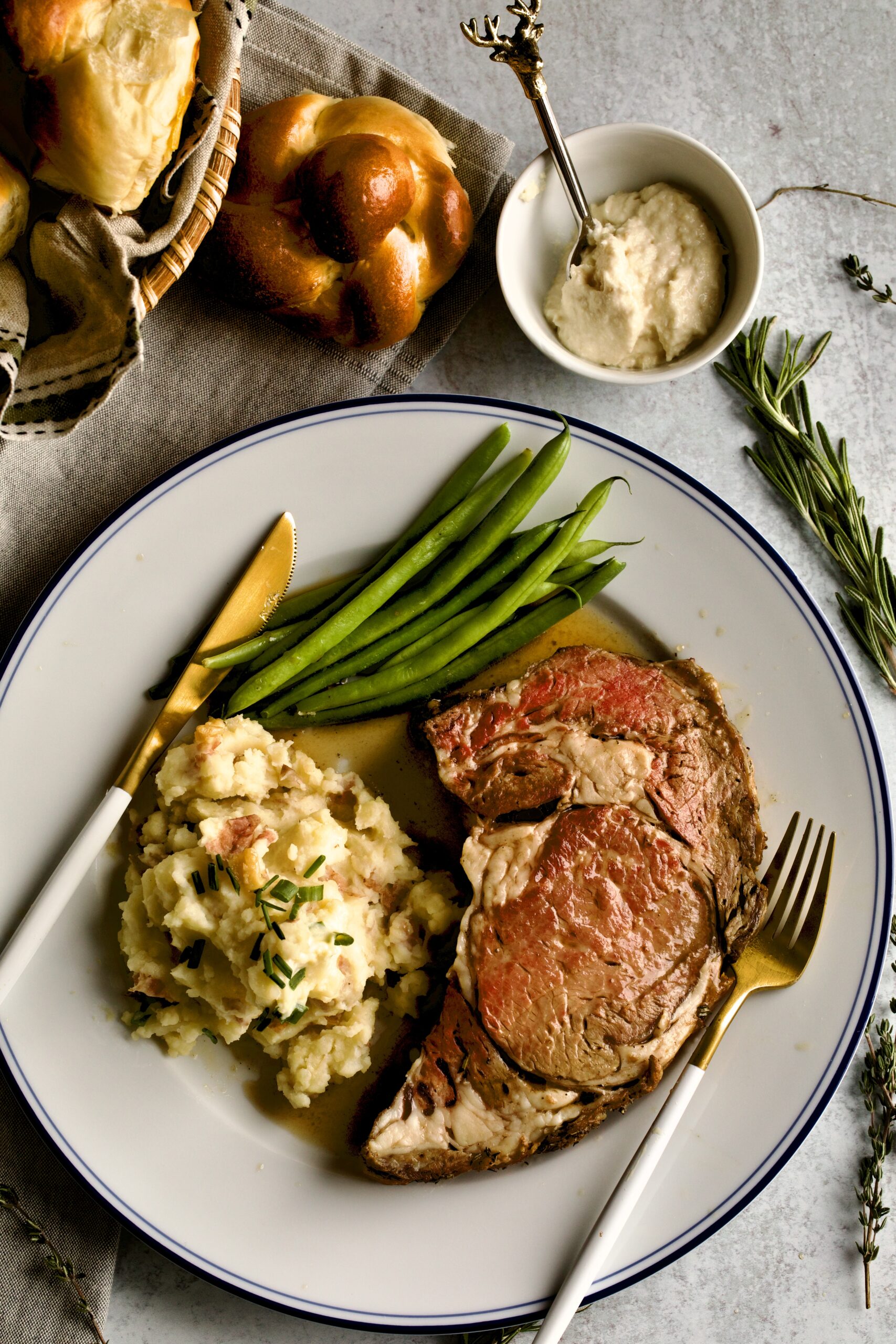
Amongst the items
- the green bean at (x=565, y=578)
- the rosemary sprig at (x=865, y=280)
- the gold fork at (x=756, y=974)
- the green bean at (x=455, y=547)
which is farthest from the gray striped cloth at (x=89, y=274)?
the gold fork at (x=756, y=974)

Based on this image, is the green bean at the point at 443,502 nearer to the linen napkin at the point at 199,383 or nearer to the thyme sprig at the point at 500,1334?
the linen napkin at the point at 199,383

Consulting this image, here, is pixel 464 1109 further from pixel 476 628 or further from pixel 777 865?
pixel 476 628

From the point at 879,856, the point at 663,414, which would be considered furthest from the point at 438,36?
the point at 879,856

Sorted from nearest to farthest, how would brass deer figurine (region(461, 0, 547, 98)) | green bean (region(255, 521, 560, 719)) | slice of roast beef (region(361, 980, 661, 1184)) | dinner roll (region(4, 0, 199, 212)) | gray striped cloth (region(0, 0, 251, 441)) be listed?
dinner roll (region(4, 0, 199, 212)), gray striped cloth (region(0, 0, 251, 441)), brass deer figurine (region(461, 0, 547, 98)), slice of roast beef (region(361, 980, 661, 1184)), green bean (region(255, 521, 560, 719))

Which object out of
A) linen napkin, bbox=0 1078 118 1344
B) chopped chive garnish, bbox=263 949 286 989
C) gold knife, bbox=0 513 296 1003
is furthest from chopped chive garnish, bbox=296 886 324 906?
linen napkin, bbox=0 1078 118 1344

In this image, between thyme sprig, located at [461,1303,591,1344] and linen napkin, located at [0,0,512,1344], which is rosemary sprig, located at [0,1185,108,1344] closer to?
linen napkin, located at [0,0,512,1344]
